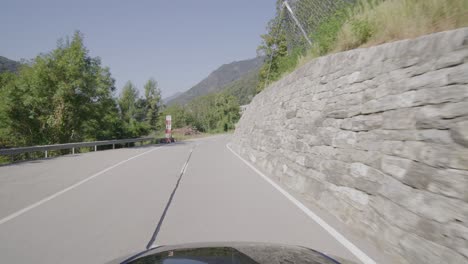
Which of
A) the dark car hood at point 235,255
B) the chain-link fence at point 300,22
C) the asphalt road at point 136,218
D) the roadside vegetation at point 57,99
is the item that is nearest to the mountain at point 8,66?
the roadside vegetation at point 57,99

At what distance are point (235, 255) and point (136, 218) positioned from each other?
3.74m

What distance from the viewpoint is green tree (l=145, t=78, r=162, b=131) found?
80.8 meters

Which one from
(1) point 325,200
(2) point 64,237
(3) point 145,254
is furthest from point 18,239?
(1) point 325,200

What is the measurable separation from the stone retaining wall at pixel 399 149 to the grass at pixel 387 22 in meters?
0.94

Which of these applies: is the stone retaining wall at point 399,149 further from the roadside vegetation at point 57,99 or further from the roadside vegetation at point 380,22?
the roadside vegetation at point 57,99

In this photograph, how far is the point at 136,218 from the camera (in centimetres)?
558

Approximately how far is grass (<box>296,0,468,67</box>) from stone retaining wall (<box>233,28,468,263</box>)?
3.08 feet

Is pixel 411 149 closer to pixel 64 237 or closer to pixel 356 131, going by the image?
pixel 356 131

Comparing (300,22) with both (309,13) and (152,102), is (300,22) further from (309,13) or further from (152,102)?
(152,102)

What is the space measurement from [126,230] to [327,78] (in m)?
6.22

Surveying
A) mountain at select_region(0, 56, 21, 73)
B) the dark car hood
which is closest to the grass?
the dark car hood

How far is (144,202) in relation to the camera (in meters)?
6.79

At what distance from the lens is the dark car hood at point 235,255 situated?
2.23 m

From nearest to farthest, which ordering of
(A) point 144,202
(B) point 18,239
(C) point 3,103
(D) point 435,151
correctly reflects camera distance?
(D) point 435,151, (B) point 18,239, (A) point 144,202, (C) point 3,103
